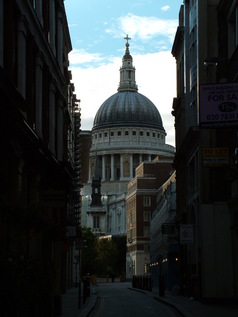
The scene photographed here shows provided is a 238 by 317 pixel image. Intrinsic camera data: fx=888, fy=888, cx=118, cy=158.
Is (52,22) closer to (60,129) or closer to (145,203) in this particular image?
(60,129)

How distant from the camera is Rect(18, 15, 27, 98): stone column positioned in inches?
1148

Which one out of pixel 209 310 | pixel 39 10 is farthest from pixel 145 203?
pixel 39 10

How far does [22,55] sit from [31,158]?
11.4ft

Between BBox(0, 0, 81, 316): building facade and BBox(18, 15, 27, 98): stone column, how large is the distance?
0.03 metres

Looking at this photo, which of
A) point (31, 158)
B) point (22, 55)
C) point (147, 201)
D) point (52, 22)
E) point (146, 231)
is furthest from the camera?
point (146, 231)

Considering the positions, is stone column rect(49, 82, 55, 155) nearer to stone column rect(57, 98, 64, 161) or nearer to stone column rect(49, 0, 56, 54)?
stone column rect(49, 0, 56, 54)

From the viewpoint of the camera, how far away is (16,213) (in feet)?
63.1

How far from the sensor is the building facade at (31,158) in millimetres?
18766

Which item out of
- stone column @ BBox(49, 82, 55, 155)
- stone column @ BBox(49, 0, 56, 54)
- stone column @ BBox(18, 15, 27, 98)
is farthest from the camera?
stone column @ BBox(49, 0, 56, 54)

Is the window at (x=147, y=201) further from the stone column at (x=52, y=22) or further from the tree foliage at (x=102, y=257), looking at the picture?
the stone column at (x=52, y=22)

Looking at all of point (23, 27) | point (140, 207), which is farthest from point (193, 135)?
point (140, 207)

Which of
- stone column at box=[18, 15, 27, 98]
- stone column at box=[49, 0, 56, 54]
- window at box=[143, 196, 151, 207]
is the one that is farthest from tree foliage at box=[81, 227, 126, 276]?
stone column at box=[18, 15, 27, 98]

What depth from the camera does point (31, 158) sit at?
98.8 feet

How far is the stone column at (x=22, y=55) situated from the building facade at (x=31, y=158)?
33mm
